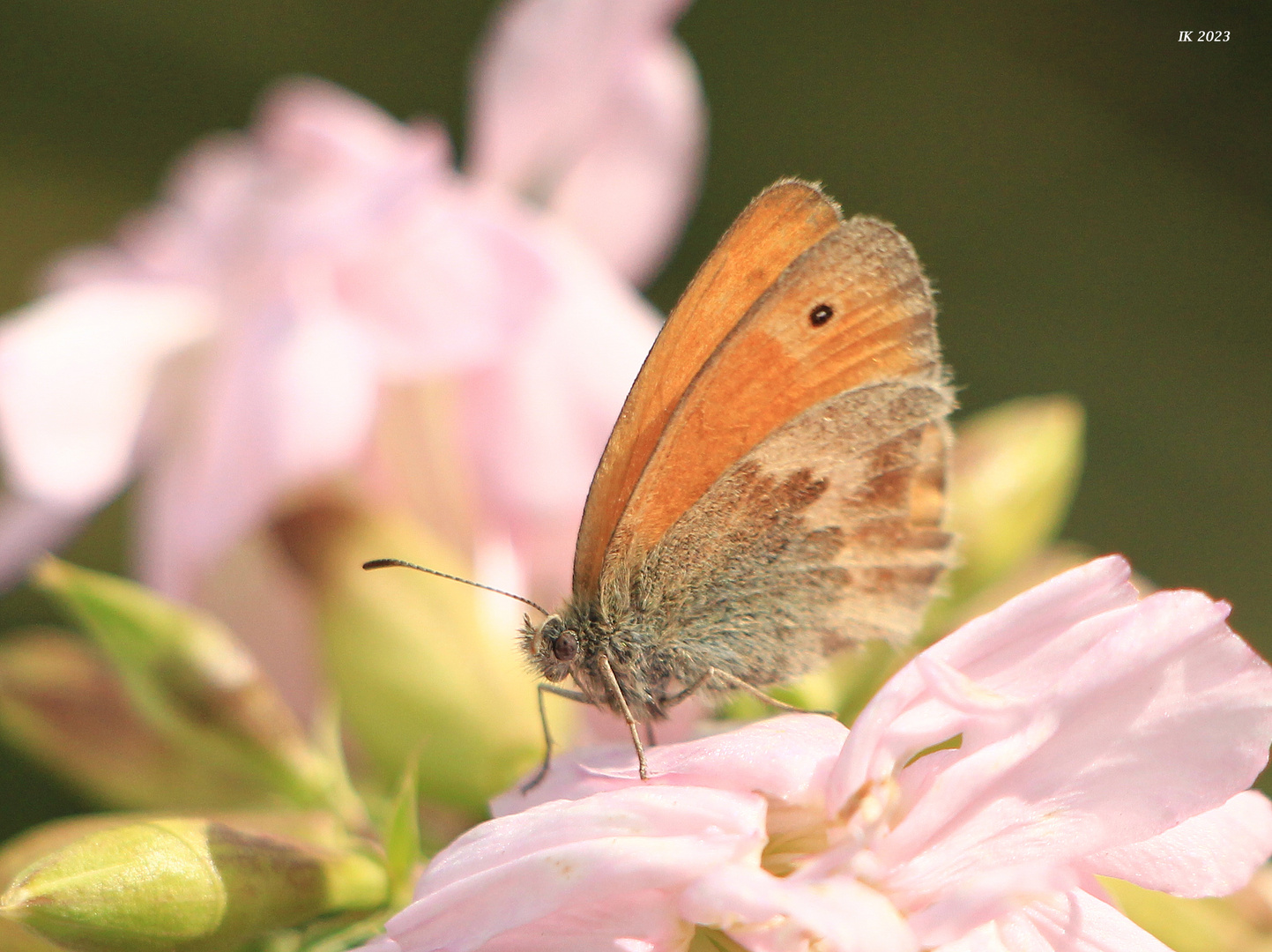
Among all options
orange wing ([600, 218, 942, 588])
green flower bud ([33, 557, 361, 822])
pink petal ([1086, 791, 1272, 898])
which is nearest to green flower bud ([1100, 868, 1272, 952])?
pink petal ([1086, 791, 1272, 898])

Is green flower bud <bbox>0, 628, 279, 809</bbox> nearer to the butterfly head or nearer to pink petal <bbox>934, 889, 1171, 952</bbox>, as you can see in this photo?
the butterfly head

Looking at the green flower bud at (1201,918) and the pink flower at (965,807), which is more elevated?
the pink flower at (965,807)

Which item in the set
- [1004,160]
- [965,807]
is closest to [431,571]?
[965,807]

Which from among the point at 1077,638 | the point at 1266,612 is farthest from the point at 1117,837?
the point at 1266,612

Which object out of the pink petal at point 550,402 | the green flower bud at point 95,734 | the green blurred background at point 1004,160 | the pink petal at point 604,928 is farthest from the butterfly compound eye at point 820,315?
the green blurred background at point 1004,160

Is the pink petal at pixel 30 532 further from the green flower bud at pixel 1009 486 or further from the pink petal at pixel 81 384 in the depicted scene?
the green flower bud at pixel 1009 486

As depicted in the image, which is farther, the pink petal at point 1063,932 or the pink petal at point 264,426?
the pink petal at point 264,426

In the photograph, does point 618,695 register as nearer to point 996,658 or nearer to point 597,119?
point 996,658
